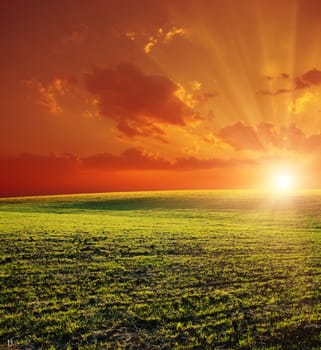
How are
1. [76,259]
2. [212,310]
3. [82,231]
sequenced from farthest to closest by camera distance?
[82,231] → [76,259] → [212,310]

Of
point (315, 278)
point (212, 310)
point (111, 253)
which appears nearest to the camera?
point (212, 310)

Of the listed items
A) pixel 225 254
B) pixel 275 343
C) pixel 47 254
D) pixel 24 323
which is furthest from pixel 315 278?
pixel 47 254

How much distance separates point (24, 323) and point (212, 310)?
771cm

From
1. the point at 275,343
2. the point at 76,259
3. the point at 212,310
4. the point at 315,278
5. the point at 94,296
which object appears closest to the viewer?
the point at 275,343

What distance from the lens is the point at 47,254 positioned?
23906 millimetres

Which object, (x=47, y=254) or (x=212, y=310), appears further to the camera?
(x=47, y=254)

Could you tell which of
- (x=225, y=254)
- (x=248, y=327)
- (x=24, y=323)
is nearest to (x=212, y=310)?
(x=248, y=327)

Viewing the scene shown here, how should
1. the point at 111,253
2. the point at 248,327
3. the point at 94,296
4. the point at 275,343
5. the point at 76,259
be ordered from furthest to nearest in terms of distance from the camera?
the point at 111,253, the point at 76,259, the point at 94,296, the point at 248,327, the point at 275,343

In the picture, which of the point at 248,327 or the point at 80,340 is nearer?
the point at 80,340

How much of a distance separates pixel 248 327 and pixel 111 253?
13727 millimetres

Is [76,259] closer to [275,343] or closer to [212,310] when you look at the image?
[212,310]

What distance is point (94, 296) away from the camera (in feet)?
52.9

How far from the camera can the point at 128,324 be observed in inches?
522

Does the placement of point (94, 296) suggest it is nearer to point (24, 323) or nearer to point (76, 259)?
point (24, 323)
